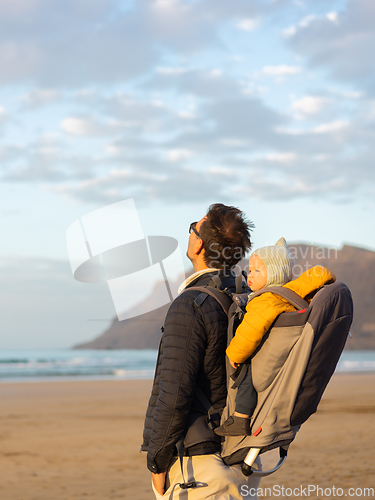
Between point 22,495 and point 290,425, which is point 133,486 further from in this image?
point 290,425

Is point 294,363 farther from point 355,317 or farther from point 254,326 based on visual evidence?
point 355,317

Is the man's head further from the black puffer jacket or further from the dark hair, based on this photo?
the black puffer jacket

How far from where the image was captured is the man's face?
2.26m

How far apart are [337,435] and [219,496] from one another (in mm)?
8034

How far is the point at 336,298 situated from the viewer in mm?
1939

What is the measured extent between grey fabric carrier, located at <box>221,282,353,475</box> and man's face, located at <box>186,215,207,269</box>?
451 millimetres

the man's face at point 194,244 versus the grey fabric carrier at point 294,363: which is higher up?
the man's face at point 194,244

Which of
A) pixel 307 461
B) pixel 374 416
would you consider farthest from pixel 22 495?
pixel 374 416

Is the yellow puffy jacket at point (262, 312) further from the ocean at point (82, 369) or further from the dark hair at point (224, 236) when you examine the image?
the ocean at point (82, 369)

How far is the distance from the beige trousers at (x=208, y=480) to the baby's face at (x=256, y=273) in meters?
0.82

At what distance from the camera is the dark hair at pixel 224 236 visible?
2.22 meters

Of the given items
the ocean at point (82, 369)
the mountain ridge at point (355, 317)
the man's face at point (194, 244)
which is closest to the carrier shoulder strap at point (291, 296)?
the man's face at point (194, 244)

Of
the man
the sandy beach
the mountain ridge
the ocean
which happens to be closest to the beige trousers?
the man

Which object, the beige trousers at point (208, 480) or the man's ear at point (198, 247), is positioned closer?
the beige trousers at point (208, 480)
